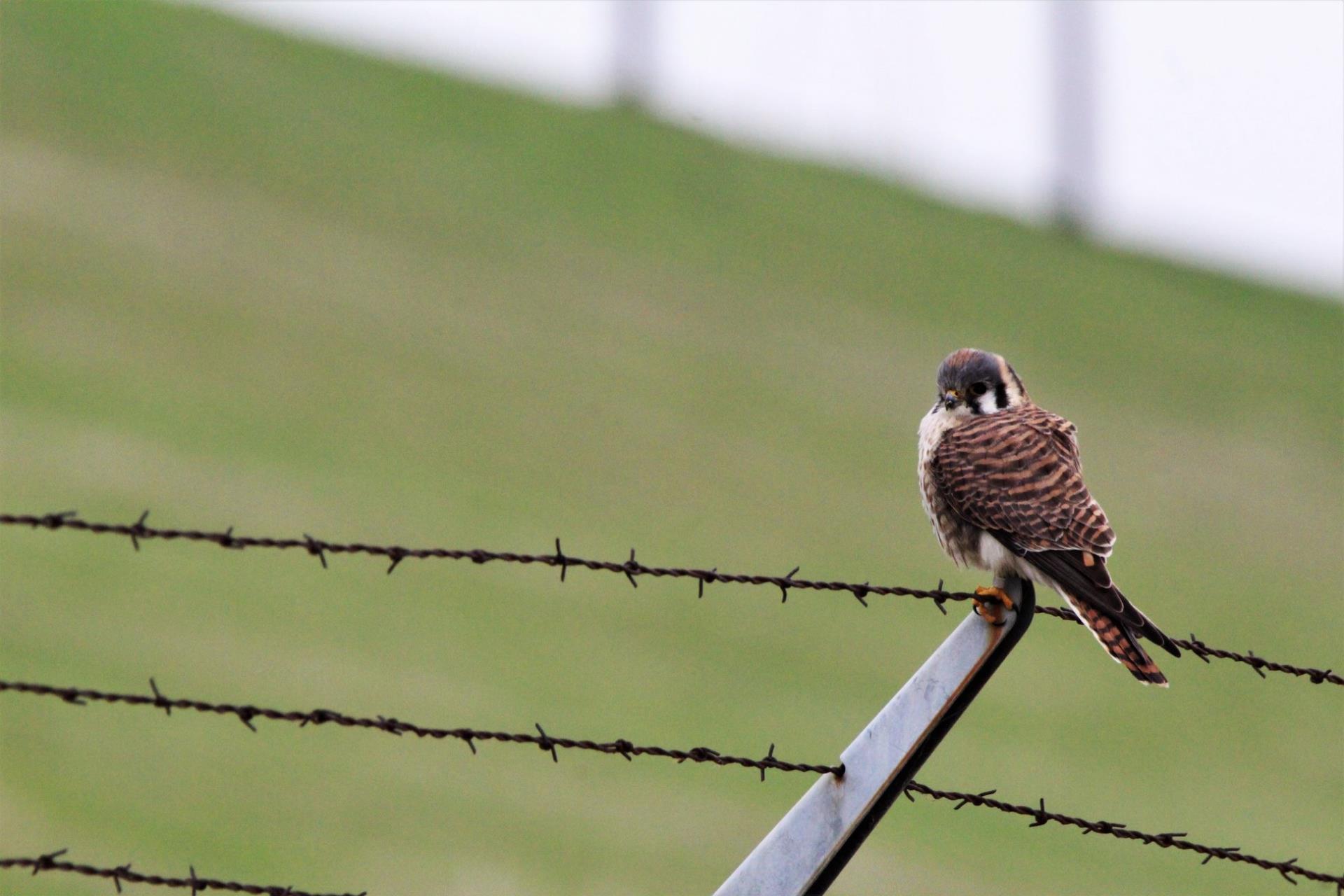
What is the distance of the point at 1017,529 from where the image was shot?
165 inches

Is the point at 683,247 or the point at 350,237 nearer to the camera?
the point at 350,237

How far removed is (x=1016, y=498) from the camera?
14.0ft

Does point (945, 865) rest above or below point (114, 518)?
above

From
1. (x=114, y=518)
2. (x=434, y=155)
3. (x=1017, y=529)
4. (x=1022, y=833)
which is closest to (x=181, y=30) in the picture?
(x=434, y=155)

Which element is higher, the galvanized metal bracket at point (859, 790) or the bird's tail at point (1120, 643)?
the bird's tail at point (1120, 643)

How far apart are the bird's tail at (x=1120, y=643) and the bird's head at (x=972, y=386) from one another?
3.03 ft

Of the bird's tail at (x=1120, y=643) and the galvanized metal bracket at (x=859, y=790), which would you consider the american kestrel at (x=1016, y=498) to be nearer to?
the bird's tail at (x=1120, y=643)

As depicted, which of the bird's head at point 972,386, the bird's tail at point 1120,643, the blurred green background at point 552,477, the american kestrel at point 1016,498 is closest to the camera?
the bird's tail at point 1120,643

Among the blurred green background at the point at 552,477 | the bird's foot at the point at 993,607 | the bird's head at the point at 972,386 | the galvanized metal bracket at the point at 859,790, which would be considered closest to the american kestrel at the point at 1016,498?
the bird's head at the point at 972,386

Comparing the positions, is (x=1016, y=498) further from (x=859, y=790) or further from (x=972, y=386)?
(x=859, y=790)

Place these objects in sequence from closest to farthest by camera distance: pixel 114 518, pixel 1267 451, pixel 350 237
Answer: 1. pixel 114 518
2. pixel 350 237
3. pixel 1267 451

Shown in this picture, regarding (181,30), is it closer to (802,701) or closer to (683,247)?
(683,247)

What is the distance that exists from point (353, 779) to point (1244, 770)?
779cm

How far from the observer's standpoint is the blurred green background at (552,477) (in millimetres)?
10969
